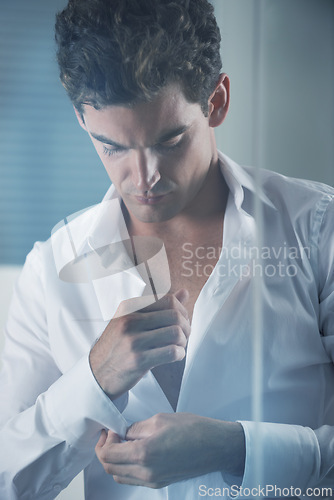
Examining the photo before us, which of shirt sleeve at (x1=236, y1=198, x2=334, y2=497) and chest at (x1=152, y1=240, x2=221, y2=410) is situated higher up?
chest at (x1=152, y1=240, x2=221, y2=410)

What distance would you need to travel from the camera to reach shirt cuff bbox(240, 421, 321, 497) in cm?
53

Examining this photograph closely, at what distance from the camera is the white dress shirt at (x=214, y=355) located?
1.77 feet

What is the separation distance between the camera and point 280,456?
531 millimetres

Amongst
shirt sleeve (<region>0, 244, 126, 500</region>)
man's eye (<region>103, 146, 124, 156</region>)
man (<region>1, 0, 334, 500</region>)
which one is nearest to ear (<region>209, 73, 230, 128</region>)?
man (<region>1, 0, 334, 500</region>)

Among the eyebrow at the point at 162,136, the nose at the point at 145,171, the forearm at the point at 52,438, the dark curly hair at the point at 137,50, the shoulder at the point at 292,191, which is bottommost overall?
the forearm at the point at 52,438

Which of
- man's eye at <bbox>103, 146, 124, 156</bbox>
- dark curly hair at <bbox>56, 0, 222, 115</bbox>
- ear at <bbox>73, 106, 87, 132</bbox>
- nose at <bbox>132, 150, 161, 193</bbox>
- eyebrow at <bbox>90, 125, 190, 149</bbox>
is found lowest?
nose at <bbox>132, 150, 161, 193</bbox>

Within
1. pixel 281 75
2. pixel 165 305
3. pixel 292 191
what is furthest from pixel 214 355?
pixel 281 75

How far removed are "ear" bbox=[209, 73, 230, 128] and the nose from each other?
89mm

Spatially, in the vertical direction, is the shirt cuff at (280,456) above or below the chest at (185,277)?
below

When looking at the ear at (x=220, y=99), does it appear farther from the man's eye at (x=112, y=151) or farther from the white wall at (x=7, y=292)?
the white wall at (x=7, y=292)

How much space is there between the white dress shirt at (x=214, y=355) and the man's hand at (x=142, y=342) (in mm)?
19

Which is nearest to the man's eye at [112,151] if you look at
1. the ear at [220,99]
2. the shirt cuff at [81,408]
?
the ear at [220,99]

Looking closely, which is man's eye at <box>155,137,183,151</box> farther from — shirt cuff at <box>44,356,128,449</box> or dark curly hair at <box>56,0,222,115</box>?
shirt cuff at <box>44,356,128,449</box>

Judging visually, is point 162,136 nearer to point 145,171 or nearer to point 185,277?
point 145,171
